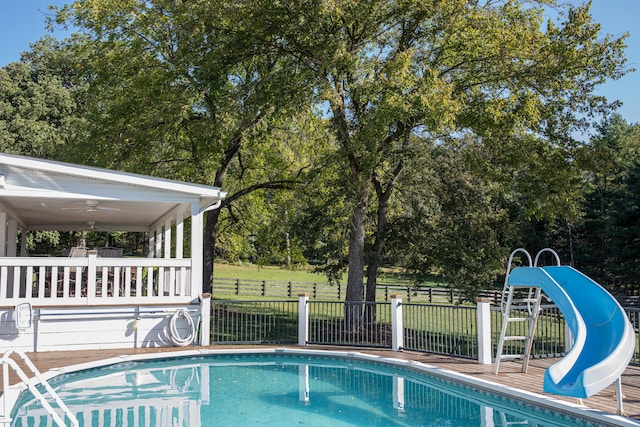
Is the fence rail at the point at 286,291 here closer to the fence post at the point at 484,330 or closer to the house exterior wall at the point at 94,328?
the house exterior wall at the point at 94,328

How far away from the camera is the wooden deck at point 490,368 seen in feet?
24.6

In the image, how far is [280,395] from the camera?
8781mm

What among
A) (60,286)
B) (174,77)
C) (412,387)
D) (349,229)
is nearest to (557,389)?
(412,387)

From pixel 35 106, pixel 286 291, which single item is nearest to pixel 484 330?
pixel 286 291

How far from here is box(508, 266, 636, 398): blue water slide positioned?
20.3 feet

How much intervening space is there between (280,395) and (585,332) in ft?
15.0

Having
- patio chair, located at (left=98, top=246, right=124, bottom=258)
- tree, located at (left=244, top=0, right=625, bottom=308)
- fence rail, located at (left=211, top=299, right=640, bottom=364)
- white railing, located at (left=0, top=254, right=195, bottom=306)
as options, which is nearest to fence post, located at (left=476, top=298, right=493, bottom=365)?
fence rail, located at (left=211, top=299, right=640, bottom=364)

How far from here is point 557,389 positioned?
6.32 meters

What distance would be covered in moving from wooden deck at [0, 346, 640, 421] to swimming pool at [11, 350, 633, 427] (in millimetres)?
370

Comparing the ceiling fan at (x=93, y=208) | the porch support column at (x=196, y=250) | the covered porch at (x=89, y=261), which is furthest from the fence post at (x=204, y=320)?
the ceiling fan at (x=93, y=208)

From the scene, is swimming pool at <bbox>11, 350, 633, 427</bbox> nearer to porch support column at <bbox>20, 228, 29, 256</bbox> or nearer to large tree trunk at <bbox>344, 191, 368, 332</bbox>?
large tree trunk at <bbox>344, 191, 368, 332</bbox>

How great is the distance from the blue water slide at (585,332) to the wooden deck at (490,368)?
82 centimetres

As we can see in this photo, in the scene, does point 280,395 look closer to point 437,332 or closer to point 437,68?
point 437,332

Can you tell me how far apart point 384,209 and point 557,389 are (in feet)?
37.1
